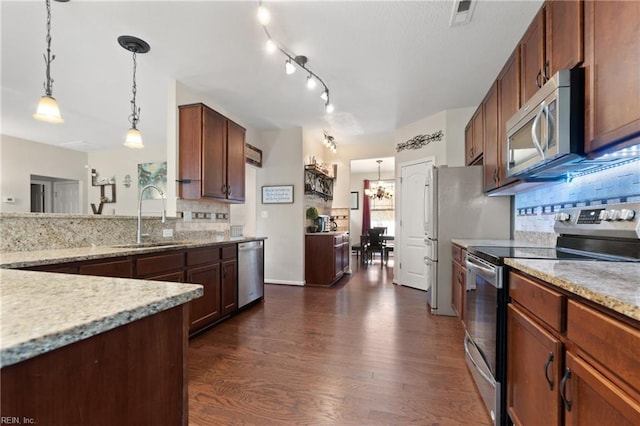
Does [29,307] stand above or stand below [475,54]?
below

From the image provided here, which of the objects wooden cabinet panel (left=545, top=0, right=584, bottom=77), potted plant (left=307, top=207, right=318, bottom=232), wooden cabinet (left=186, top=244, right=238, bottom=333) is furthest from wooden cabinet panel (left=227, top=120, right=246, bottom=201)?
wooden cabinet panel (left=545, top=0, right=584, bottom=77)

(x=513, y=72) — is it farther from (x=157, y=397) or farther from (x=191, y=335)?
(x=191, y=335)

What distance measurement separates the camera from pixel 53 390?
47 centimetres

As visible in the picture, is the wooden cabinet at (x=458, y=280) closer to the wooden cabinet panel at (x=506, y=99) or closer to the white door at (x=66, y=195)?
the wooden cabinet panel at (x=506, y=99)

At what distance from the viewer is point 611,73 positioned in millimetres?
1113

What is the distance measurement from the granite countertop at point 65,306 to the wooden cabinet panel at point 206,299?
1740 mm

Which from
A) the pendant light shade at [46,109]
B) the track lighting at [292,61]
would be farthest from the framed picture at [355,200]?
the pendant light shade at [46,109]

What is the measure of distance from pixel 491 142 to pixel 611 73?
1.47 metres

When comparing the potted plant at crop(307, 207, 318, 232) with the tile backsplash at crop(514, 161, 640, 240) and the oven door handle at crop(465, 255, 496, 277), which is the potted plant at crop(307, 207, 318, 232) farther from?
the oven door handle at crop(465, 255, 496, 277)

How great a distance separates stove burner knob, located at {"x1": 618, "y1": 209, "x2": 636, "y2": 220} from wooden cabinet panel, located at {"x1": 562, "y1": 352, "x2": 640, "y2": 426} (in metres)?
0.90

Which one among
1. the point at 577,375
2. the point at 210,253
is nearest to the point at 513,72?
the point at 577,375

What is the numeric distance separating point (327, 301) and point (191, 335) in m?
1.73

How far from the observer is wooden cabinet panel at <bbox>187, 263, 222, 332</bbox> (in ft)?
8.23

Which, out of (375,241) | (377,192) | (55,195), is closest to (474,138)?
(375,241)
